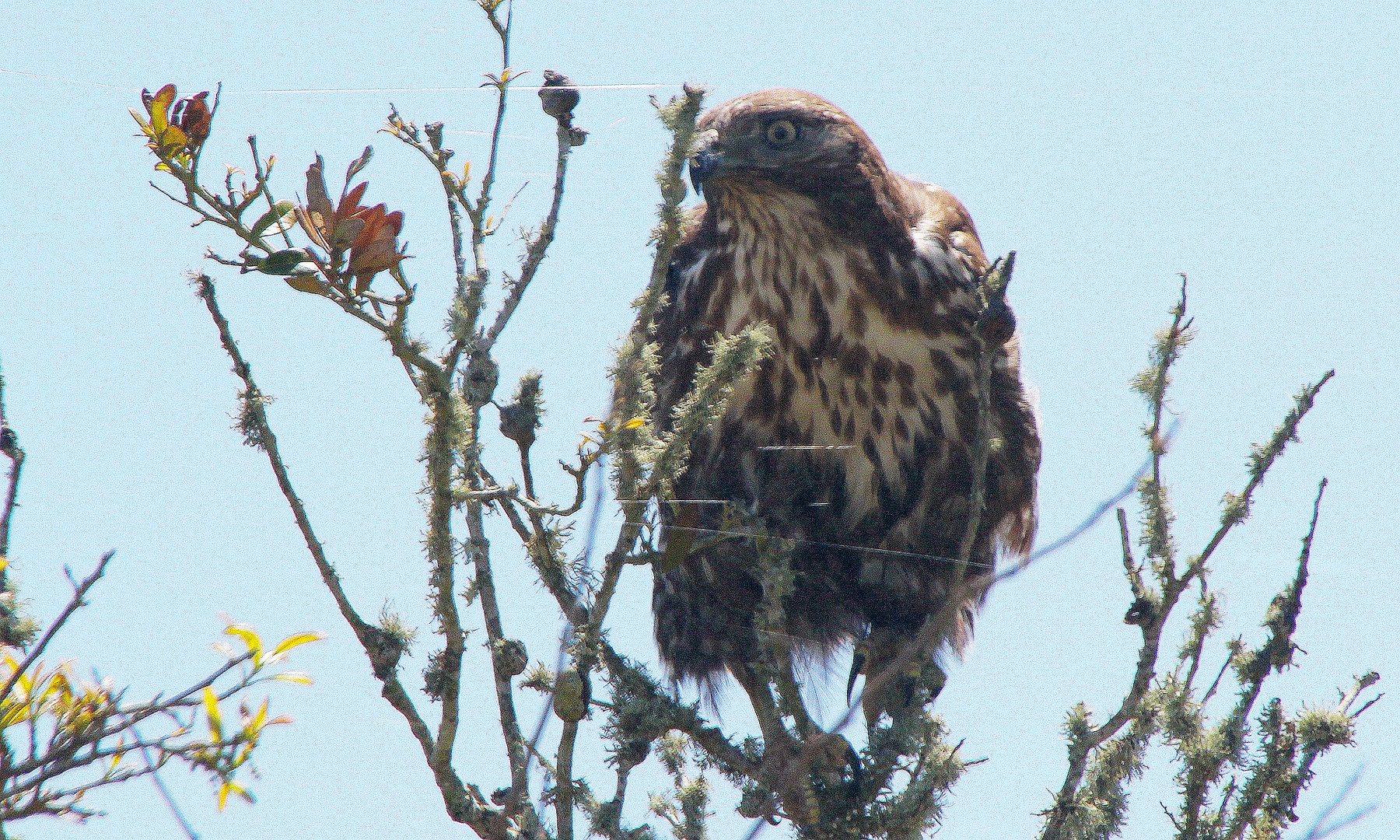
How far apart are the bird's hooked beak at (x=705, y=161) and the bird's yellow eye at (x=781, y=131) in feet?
A: 0.52

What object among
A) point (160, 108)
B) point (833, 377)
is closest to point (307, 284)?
point (160, 108)

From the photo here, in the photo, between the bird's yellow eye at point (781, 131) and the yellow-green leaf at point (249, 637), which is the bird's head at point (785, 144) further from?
the yellow-green leaf at point (249, 637)

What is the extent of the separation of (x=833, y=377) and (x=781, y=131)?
0.64 meters

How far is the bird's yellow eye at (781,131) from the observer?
12.0 ft

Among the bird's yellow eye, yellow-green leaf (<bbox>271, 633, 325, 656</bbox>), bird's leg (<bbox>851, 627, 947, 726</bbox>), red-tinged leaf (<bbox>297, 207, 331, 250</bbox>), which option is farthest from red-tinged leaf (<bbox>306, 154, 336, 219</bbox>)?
the bird's yellow eye

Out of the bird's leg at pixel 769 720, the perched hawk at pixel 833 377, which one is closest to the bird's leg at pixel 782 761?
the bird's leg at pixel 769 720

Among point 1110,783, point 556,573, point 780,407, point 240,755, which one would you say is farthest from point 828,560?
point 240,755

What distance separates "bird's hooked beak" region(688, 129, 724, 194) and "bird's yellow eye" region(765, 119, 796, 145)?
158mm

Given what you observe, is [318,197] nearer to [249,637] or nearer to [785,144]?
[249,637]

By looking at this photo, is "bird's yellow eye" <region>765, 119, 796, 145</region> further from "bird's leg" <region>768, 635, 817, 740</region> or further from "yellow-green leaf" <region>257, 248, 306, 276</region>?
"yellow-green leaf" <region>257, 248, 306, 276</region>

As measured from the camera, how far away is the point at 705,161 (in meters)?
3.53

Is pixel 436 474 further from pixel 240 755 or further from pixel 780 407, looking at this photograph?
pixel 780 407

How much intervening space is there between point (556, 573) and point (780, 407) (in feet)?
4.05

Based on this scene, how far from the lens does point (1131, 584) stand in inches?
98.0
